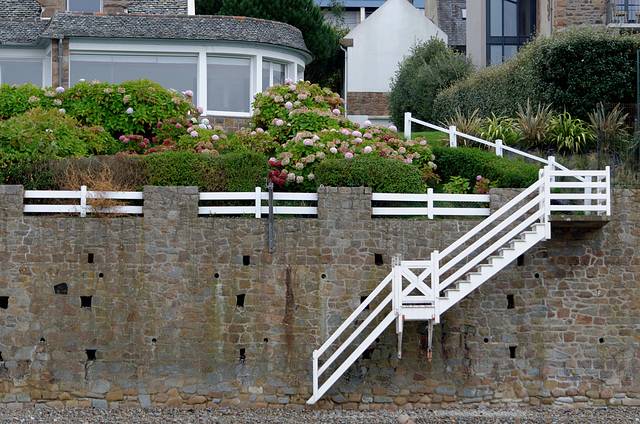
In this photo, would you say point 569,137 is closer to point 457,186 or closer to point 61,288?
point 457,186

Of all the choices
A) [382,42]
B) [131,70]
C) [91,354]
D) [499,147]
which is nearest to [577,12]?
[499,147]

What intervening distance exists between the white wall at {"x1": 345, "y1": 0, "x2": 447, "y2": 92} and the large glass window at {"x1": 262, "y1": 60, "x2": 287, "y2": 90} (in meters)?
11.0

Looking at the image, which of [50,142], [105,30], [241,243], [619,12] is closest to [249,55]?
[105,30]

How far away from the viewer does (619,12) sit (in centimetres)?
2656

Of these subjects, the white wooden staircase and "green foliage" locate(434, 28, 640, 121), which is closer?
the white wooden staircase

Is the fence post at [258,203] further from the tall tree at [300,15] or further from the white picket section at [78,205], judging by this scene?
the tall tree at [300,15]

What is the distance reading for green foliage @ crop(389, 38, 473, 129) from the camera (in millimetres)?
30156

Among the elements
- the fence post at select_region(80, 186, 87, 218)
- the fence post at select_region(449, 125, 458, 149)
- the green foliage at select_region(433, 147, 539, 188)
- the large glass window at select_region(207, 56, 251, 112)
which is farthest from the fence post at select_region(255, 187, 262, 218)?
the large glass window at select_region(207, 56, 251, 112)

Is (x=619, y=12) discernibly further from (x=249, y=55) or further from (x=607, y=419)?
(x=607, y=419)

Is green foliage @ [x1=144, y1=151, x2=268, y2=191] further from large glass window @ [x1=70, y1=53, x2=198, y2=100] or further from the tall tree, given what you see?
the tall tree

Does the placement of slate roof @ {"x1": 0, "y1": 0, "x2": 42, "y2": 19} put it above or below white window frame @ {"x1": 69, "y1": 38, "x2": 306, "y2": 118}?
above

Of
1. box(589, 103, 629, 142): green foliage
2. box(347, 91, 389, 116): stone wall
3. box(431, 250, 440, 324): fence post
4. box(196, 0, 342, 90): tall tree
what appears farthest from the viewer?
box(347, 91, 389, 116): stone wall

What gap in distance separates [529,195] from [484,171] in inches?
78.9

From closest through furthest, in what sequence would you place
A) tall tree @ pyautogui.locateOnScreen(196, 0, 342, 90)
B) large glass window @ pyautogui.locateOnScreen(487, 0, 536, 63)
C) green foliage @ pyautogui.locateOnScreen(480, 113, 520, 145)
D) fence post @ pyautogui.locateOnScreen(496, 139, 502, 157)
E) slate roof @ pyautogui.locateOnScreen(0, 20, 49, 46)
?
1. fence post @ pyautogui.locateOnScreen(496, 139, 502, 157)
2. green foliage @ pyautogui.locateOnScreen(480, 113, 520, 145)
3. slate roof @ pyautogui.locateOnScreen(0, 20, 49, 46)
4. tall tree @ pyautogui.locateOnScreen(196, 0, 342, 90)
5. large glass window @ pyautogui.locateOnScreen(487, 0, 536, 63)
